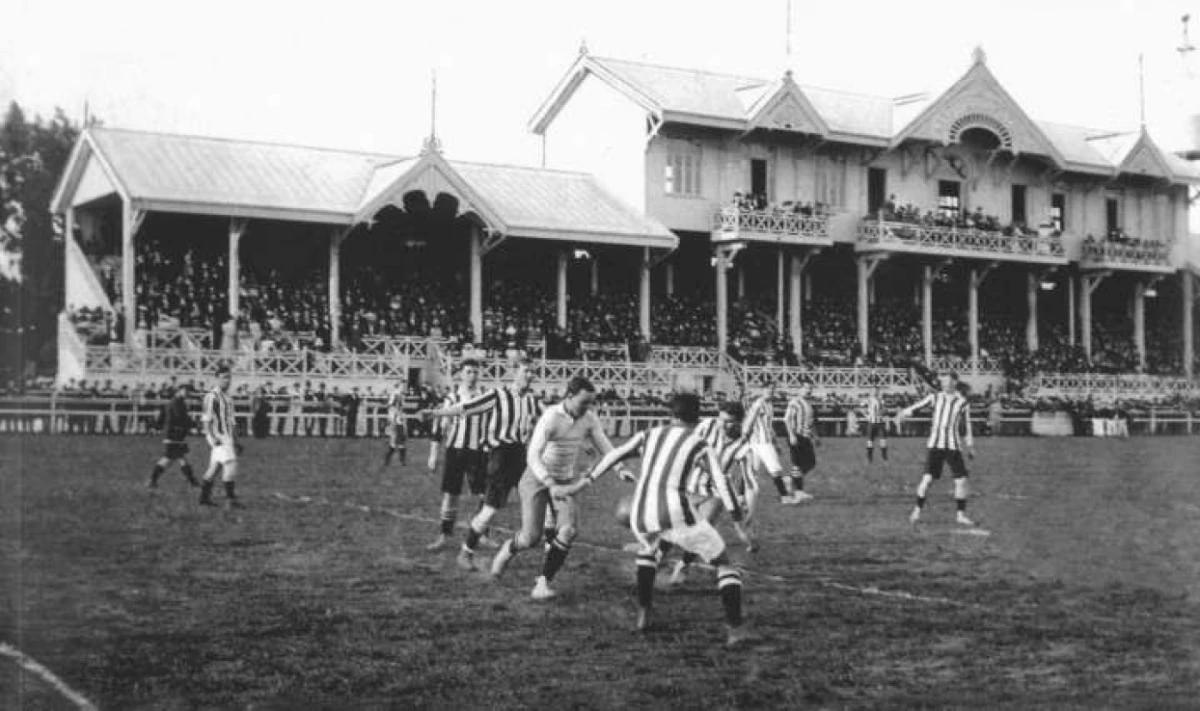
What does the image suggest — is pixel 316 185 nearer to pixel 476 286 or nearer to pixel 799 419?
pixel 476 286

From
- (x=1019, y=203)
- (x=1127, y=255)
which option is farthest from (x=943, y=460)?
(x=1127, y=255)

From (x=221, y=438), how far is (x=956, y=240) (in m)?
34.7

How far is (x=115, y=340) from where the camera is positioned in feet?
119

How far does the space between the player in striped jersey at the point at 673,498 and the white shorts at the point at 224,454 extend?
360 inches

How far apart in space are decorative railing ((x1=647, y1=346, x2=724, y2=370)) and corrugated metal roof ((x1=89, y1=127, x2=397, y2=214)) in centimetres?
895

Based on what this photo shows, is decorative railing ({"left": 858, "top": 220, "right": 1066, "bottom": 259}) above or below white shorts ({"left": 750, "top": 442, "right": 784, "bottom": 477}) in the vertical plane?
above

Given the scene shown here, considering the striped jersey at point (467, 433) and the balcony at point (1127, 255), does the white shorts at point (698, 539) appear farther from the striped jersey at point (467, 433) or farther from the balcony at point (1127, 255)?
the balcony at point (1127, 255)

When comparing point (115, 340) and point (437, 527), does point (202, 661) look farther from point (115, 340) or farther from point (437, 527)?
point (115, 340)

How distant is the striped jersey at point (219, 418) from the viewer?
19.4 m

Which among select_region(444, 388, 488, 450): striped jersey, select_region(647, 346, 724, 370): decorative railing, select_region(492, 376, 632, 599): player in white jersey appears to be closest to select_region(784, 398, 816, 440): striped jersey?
select_region(444, 388, 488, 450): striped jersey

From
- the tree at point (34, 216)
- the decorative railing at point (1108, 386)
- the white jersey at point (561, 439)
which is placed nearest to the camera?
the white jersey at point (561, 439)

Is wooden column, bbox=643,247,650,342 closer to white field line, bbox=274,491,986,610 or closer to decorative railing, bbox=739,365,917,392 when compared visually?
decorative railing, bbox=739,365,917,392

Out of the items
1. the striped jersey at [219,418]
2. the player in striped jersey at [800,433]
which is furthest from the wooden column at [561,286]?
the striped jersey at [219,418]

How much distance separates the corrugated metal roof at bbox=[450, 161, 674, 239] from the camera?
139 ft
